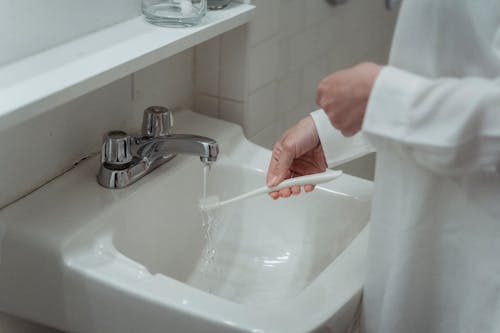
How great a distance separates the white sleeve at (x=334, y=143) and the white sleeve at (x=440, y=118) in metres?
0.24

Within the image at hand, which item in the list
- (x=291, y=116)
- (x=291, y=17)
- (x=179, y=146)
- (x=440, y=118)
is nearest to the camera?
(x=440, y=118)

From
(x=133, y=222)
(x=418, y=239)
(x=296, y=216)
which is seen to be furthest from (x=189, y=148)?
(x=418, y=239)

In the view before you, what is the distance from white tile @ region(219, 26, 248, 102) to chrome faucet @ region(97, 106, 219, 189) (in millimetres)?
205

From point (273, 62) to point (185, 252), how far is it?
1.25ft

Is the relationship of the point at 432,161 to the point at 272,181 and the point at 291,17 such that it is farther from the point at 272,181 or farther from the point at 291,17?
the point at 291,17

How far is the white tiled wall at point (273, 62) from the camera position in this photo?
4.20ft

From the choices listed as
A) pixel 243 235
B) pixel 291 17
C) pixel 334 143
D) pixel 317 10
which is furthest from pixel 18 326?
pixel 317 10

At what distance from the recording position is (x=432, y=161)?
78 cm

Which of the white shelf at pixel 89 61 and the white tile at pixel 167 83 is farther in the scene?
the white tile at pixel 167 83

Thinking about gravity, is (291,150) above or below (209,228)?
above

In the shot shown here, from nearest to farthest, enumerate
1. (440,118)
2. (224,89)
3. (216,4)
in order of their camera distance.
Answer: (440,118) → (216,4) → (224,89)

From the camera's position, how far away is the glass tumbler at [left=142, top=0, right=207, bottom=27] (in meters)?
1.12

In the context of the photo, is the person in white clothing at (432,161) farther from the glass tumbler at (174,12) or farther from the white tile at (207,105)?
the white tile at (207,105)

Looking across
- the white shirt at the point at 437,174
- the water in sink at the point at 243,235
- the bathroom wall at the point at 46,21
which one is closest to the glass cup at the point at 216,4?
the bathroom wall at the point at 46,21
